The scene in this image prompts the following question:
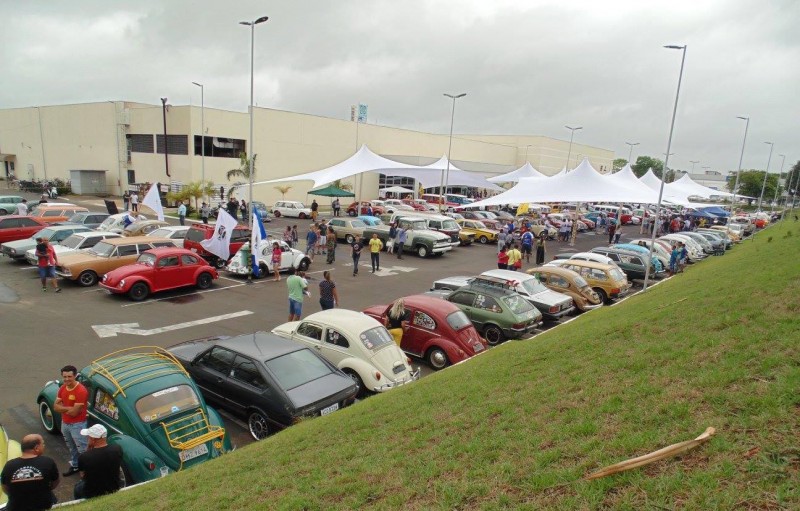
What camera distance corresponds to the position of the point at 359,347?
874 cm

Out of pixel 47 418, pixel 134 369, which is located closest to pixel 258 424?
pixel 134 369

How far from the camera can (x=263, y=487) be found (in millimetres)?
4633

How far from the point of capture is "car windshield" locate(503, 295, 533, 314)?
38.8 ft

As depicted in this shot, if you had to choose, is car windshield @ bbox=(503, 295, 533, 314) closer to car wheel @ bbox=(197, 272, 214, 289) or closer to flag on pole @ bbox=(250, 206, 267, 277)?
flag on pole @ bbox=(250, 206, 267, 277)

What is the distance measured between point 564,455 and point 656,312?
479 centimetres

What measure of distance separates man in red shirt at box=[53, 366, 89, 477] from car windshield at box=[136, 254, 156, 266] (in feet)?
29.4

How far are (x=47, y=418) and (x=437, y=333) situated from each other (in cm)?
678

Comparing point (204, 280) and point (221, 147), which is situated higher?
point (221, 147)

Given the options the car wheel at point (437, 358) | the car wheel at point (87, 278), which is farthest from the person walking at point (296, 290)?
the car wheel at point (87, 278)

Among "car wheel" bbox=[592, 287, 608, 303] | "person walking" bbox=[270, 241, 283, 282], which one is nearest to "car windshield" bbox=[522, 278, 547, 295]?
"car wheel" bbox=[592, 287, 608, 303]

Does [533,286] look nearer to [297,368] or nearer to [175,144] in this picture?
[297,368]

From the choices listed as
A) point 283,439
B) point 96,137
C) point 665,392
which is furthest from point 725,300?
point 96,137

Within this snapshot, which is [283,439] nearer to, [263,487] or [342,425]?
[342,425]

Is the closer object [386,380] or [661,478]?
[661,478]
